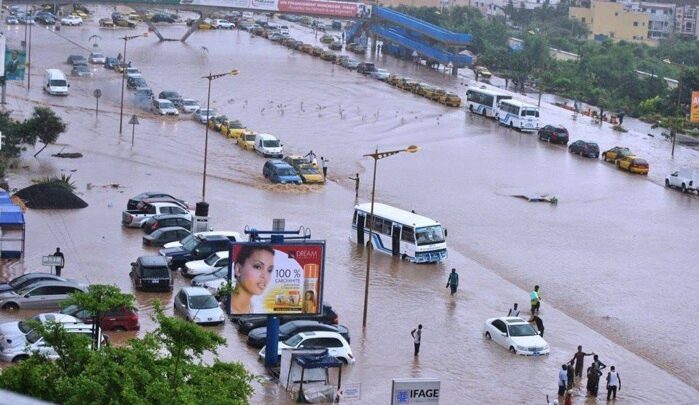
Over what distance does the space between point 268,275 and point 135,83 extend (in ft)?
119

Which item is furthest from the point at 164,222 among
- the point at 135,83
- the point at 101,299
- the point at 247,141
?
the point at 135,83

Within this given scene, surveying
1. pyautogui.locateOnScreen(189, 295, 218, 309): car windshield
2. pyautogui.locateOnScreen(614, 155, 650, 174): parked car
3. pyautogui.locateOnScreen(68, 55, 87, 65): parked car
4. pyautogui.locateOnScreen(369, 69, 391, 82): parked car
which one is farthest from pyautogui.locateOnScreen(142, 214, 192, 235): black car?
pyautogui.locateOnScreen(369, 69, 391, 82): parked car

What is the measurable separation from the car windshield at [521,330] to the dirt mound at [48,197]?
1312cm

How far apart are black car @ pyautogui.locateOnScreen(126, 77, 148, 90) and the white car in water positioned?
109 ft

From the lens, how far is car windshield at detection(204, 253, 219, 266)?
27.0 m

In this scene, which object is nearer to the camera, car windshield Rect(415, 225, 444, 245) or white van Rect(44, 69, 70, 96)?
car windshield Rect(415, 225, 444, 245)

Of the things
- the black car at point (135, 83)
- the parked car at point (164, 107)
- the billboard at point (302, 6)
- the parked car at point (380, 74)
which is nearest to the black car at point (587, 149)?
the parked car at point (164, 107)

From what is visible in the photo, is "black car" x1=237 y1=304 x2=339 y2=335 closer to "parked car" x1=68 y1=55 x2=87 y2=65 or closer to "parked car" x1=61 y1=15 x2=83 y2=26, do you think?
"parked car" x1=68 y1=55 x2=87 y2=65

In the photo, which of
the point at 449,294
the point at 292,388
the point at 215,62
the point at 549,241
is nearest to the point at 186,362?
the point at 292,388

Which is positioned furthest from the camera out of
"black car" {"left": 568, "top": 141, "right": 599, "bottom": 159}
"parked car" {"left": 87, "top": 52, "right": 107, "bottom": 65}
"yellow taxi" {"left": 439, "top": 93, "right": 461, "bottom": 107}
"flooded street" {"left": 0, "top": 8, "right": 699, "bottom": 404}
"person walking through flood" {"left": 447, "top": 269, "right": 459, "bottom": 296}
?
"parked car" {"left": 87, "top": 52, "right": 107, "bottom": 65}

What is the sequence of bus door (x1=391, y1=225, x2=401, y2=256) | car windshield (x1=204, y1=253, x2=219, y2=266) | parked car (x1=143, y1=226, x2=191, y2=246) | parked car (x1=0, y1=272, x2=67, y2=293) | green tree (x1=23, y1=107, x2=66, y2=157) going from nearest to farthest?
parked car (x1=0, y1=272, x2=67, y2=293)
car windshield (x1=204, y1=253, x2=219, y2=266)
parked car (x1=143, y1=226, x2=191, y2=246)
bus door (x1=391, y1=225, x2=401, y2=256)
green tree (x1=23, y1=107, x2=66, y2=157)

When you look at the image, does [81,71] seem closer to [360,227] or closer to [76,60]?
[76,60]

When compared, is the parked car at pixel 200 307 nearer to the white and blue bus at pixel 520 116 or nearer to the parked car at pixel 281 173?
the parked car at pixel 281 173

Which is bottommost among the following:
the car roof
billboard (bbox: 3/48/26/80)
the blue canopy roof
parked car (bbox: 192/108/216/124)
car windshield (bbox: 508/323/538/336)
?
parked car (bbox: 192/108/216/124)
